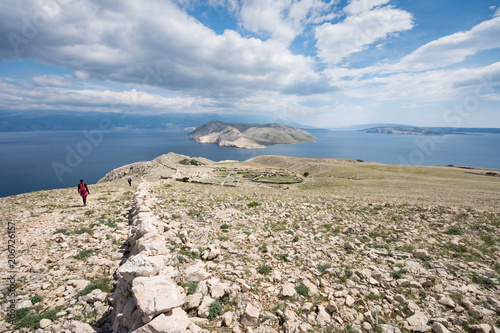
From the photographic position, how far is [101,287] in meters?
7.97

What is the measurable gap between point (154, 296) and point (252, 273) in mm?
4262

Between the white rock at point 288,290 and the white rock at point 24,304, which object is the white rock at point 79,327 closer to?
the white rock at point 24,304

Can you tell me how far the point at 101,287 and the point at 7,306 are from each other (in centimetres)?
289

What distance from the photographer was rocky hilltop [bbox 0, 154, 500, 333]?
6316 millimetres

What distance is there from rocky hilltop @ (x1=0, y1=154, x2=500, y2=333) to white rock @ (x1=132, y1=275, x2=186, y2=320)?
0.03m

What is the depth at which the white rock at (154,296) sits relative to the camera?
A: 209 inches

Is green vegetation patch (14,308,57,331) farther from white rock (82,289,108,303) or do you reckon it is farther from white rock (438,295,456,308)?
white rock (438,295,456,308)

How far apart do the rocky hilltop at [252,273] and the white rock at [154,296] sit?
0.03 metres

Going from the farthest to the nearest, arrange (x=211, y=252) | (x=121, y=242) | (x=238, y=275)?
(x=121, y=242), (x=211, y=252), (x=238, y=275)

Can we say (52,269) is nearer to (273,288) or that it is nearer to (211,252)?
(211,252)

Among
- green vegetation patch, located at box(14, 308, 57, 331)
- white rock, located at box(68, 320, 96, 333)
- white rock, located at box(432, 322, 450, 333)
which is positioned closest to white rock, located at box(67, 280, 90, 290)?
green vegetation patch, located at box(14, 308, 57, 331)

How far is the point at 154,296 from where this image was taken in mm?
5645

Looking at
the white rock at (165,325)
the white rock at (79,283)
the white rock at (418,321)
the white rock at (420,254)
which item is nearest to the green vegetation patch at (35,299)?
the white rock at (79,283)

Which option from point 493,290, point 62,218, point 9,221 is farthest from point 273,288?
point 9,221
